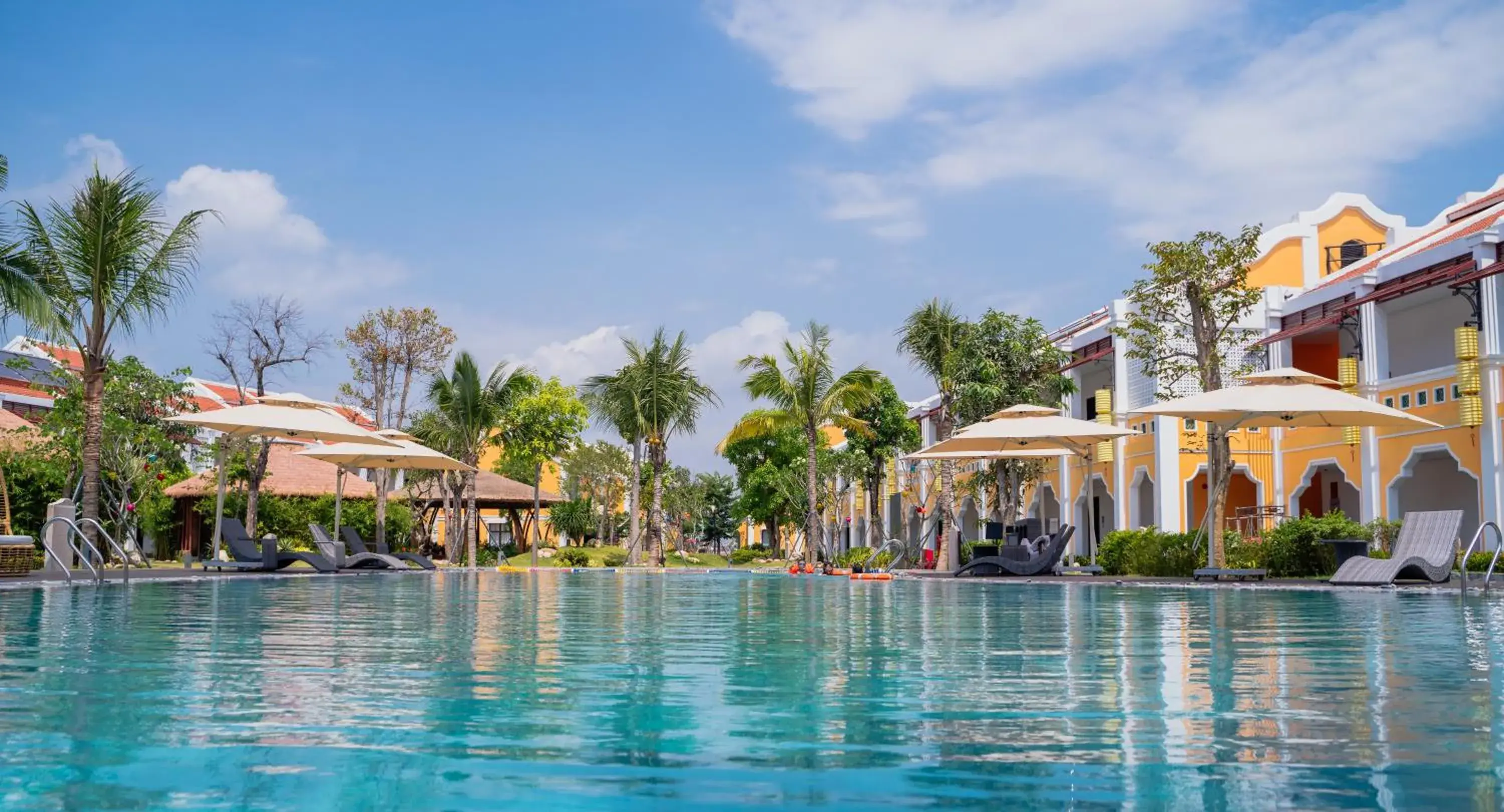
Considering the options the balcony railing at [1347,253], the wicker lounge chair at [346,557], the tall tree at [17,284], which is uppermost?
the balcony railing at [1347,253]

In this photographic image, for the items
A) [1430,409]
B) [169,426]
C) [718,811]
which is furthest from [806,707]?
[169,426]

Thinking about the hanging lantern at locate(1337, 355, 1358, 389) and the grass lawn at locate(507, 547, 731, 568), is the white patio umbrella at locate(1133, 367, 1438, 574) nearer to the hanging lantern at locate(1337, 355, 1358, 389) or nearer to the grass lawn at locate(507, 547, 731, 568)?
the hanging lantern at locate(1337, 355, 1358, 389)

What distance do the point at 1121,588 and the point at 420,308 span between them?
87.3 feet

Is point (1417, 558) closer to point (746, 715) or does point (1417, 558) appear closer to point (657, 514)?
point (746, 715)

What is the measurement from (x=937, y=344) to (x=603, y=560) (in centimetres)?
1386

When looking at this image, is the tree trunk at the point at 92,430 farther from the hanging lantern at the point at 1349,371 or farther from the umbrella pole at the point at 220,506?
the hanging lantern at the point at 1349,371

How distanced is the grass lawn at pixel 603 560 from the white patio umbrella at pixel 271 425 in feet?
42.5

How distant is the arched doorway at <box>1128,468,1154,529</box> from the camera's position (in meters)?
28.9

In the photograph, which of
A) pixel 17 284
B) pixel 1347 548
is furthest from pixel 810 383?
pixel 17 284

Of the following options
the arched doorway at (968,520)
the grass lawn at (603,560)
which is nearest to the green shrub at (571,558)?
the grass lawn at (603,560)

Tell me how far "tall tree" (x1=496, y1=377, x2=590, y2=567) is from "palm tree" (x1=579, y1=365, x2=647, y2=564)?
1677 millimetres

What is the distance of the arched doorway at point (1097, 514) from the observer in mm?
31594

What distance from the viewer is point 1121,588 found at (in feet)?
50.9

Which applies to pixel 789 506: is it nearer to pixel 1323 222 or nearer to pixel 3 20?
pixel 1323 222
